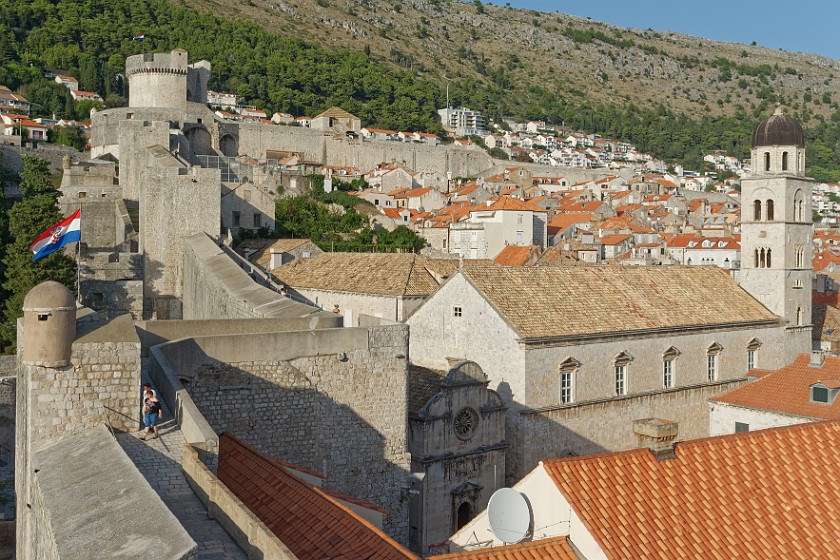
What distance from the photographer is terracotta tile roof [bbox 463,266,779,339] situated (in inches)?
903

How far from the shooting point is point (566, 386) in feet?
74.8

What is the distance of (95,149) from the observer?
2077 inches

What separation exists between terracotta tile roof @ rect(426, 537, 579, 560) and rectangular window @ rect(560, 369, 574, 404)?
42.9 feet

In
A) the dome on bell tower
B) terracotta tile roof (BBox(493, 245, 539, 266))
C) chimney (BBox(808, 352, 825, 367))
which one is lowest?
chimney (BBox(808, 352, 825, 367))

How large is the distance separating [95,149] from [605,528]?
50.1 m

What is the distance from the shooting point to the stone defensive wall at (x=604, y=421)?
21781 millimetres

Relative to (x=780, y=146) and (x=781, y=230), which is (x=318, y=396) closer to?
(x=781, y=230)

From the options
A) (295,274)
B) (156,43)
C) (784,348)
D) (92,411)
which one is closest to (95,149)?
(295,274)

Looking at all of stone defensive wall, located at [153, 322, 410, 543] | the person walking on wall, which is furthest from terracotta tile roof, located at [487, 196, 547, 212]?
the person walking on wall

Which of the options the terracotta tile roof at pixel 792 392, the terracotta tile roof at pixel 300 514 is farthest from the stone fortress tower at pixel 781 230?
the terracotta tile roof at pixel 300 514

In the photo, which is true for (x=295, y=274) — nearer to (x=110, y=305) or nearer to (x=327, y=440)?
(x=110, y=305)

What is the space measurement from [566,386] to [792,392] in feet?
21.4

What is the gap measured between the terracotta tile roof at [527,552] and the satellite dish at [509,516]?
0.84 metres

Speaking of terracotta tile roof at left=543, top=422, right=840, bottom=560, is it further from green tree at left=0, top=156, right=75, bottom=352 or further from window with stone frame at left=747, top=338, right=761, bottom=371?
green tree at left=0, top=156, right=75, bottom=352
